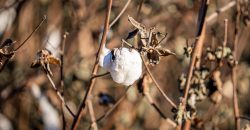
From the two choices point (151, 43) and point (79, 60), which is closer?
point (151, 43)

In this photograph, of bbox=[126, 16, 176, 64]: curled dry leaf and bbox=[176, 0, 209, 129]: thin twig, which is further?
bbox=[176, 0, 209, 129]: thin twig

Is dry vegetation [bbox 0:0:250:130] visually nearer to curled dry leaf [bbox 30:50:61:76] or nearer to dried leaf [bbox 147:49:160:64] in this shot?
curled dry leaf [bbox 30:50:61:76]

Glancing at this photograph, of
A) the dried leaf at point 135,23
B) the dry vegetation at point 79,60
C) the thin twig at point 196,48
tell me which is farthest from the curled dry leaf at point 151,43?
the dry vegetation at point 79,60

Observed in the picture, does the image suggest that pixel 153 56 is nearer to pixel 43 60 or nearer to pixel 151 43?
pixel 151 43

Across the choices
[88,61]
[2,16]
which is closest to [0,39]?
[2,16]

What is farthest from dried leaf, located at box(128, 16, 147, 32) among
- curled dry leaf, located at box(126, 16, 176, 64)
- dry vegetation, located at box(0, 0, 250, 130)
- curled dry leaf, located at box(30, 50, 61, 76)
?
dry vegetation, located at box(0, 0, 250, 130)

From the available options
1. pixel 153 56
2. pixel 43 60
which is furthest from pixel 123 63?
pixel 43 60

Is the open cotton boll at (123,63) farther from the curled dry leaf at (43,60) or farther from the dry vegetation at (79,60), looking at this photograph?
the dry vegetation at (79,60)

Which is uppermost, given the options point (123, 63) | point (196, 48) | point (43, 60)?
point (43, 60)
